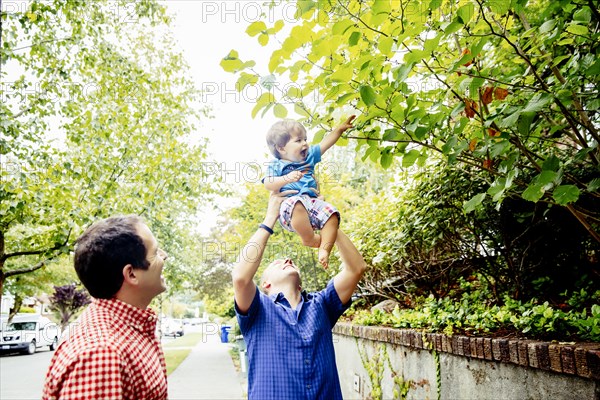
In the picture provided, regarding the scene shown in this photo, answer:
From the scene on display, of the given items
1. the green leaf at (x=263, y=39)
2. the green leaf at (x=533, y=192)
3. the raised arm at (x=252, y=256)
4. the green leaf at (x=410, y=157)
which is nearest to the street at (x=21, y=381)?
the raised arm at (x=252, y=256)

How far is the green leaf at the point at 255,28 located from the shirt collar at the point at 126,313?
1355mm

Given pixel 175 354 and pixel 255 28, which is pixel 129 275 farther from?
pixel 175 354

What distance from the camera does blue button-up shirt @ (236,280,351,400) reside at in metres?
2.46

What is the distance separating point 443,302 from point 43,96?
24.2ft

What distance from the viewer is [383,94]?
2.49 meters

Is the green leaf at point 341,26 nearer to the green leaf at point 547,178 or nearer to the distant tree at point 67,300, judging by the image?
the green leaf at point 547,178

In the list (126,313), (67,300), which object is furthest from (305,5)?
(67,300)

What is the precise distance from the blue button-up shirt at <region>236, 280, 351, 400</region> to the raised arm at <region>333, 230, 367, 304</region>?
16 centimetres

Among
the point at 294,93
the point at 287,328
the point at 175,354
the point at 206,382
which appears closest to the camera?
the point at 294,93

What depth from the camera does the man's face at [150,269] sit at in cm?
174

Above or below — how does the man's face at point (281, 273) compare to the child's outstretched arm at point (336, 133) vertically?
below

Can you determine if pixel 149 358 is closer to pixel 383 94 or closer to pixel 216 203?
pixel 383 94

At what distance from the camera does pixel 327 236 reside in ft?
7.77

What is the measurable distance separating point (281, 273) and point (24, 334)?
88.4 feet
